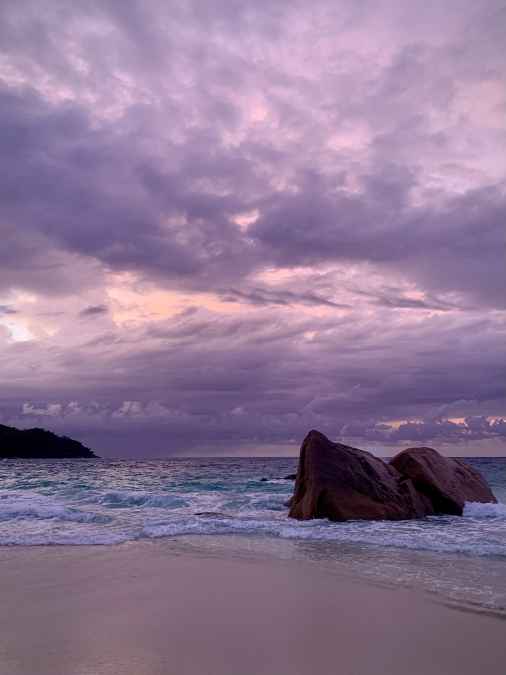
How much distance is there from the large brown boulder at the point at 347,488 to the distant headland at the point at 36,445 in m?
136

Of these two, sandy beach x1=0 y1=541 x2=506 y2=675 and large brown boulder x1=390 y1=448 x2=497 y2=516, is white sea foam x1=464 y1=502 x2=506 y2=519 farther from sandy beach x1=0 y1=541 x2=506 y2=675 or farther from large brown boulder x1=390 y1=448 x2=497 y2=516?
sandy beach x1=0 y1=541 x2=506 y2=675

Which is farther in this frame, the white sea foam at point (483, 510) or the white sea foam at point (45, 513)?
the white sea foam at point (483, 510)

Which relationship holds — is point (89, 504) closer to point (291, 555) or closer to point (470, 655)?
point (291, 555)

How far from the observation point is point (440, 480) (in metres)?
21.8

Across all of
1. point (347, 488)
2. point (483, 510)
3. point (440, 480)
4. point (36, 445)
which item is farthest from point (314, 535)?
point (36, 445)

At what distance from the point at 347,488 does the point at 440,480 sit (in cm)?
560

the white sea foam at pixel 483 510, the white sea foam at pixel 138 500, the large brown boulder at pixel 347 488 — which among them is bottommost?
the white sea foam at pixel 138 500

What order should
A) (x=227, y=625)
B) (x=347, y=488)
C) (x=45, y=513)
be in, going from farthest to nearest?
(x=45, y=513) → (x=347, y=488) → (x=227, y=625)

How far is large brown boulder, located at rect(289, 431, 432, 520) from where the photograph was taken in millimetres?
17625

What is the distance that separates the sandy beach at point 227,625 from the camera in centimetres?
571

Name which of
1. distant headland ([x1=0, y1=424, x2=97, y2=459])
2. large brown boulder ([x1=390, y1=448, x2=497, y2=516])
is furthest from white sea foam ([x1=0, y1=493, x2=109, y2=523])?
distant headland ([x1=0, y1=424, x2=97, y2=459])

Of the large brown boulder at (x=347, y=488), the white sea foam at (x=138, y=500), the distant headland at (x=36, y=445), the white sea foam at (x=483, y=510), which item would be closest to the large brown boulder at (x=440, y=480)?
the white sea foam at (x=483, y=510)

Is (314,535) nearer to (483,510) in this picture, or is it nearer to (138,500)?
(483,510)

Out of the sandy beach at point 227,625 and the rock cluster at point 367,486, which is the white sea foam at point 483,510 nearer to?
the rock cluster at point 367,486
